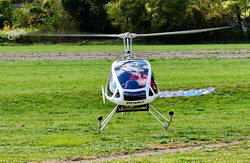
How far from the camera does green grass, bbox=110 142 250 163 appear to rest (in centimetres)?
1216

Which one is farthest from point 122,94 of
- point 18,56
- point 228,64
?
point 18,56

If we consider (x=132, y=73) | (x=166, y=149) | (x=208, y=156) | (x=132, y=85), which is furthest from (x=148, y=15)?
(x=208, y=156)

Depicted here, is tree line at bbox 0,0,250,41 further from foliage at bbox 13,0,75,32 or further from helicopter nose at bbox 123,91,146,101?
helicopter nose at bbox 123,91,146,101

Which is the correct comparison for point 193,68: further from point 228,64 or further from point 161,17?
point 161,17

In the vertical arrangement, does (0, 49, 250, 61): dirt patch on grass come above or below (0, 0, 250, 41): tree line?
below

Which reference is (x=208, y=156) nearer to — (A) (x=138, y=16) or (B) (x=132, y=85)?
(B) (x=132, y=85)

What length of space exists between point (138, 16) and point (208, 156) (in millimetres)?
50409

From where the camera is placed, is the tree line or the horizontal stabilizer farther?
the tree line

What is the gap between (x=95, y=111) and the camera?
22.2 m

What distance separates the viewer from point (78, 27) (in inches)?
2603

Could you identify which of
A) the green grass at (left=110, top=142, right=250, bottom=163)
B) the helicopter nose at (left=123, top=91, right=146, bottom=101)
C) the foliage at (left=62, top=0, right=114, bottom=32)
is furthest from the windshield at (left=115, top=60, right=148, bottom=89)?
the foliage at (left=62, top=0, right=114, bottom=32)

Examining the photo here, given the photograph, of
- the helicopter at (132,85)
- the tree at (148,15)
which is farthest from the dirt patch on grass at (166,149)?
the tree at (148,15)

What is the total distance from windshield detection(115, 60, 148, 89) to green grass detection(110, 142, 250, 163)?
7.79ft

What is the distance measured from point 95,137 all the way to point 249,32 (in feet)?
162
